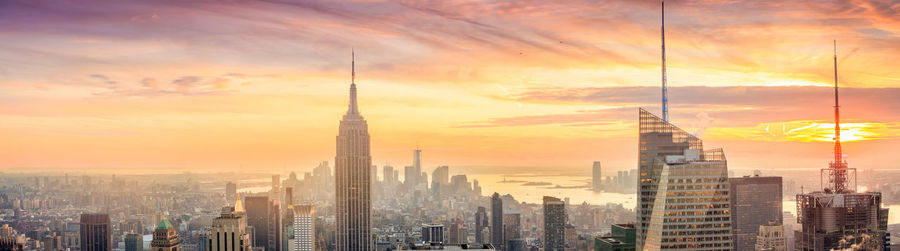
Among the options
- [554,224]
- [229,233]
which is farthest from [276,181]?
[554,224]

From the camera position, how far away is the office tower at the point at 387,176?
31.5 m

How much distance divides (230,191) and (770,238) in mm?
16885

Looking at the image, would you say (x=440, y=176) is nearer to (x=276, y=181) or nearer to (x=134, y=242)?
(x=276, y=181)

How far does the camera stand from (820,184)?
2041cm

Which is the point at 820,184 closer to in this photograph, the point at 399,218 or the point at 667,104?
the point at 667,104

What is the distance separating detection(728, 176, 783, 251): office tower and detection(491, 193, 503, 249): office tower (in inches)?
284

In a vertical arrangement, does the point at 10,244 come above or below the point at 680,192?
below

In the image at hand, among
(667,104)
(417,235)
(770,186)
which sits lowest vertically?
(417,235)

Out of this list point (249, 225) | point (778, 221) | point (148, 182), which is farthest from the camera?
point (249, 225)

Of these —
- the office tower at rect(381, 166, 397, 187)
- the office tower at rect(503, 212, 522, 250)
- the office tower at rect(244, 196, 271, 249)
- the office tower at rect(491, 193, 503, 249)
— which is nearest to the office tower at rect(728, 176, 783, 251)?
the office tower at rect(491, 193, 503, 249)

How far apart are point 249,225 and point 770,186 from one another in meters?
18.1

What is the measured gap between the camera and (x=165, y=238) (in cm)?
2480

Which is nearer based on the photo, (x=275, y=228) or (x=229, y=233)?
(x=229, y=233)

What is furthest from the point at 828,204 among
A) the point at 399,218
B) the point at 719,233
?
the point at 399,218
